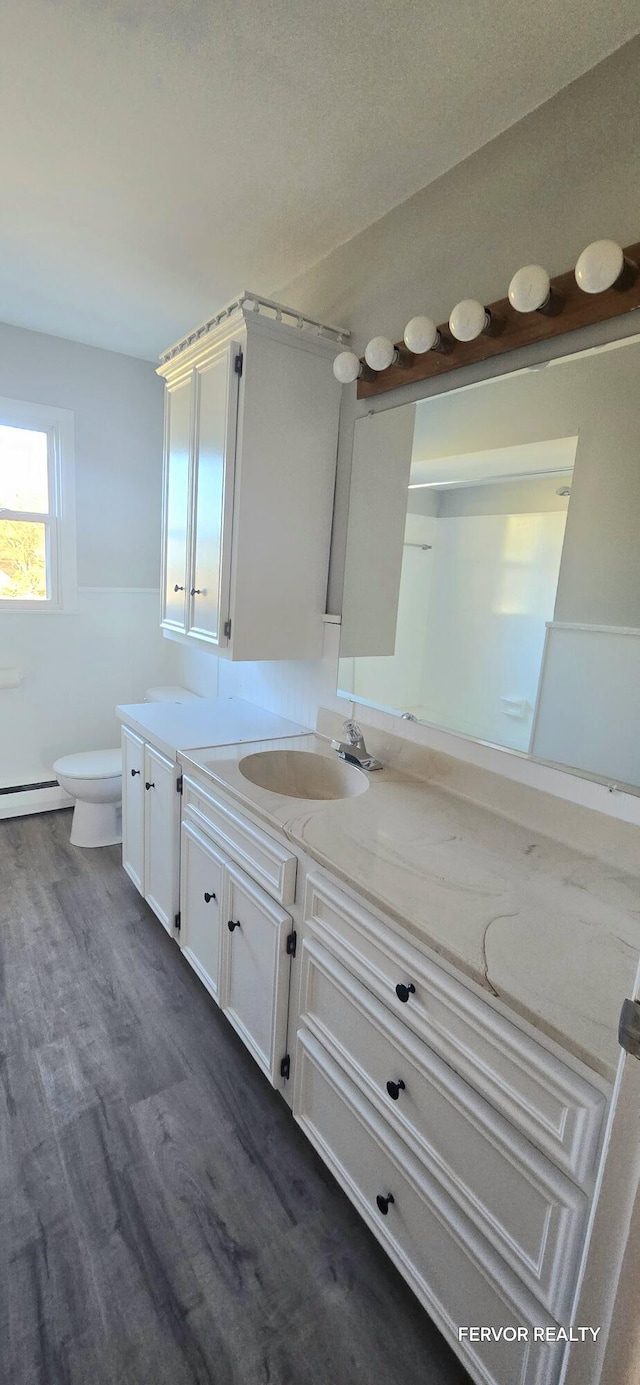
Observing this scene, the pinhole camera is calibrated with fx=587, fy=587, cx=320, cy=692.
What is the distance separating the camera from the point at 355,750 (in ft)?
5.91

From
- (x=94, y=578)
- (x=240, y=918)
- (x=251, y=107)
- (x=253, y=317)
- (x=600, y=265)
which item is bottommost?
(x=240, y=918)

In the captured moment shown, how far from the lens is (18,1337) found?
107 centimetres

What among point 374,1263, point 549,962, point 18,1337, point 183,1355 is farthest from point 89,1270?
point 549,962

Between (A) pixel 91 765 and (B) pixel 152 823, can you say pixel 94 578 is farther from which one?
(B) pixel 152 823

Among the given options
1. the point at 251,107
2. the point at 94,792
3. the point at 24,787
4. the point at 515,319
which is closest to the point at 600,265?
the point at 515,319

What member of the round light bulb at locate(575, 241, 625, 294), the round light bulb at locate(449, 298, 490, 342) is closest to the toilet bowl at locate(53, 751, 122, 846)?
the round light bulb at locate(449, 298, 490, 342)

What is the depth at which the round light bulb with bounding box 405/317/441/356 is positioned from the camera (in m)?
1.46

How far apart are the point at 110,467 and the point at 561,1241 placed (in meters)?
3.44

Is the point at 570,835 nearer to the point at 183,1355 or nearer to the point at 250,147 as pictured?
the point at 183,1355

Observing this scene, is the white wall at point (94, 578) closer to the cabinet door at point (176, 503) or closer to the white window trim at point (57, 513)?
the white window trim at point (57, 513)

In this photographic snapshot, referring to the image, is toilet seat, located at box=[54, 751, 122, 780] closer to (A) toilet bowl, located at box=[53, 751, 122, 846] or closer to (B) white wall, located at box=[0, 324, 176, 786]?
(A) toilet bowl, located at box=[53, 751, 122, 846]

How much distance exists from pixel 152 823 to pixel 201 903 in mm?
442

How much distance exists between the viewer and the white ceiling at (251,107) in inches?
46.0

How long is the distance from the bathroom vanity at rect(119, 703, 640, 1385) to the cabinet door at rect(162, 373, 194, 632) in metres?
0.95
